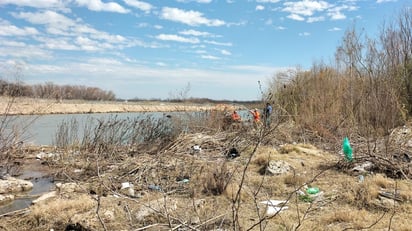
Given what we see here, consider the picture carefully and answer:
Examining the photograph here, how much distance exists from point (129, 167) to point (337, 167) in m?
4.42

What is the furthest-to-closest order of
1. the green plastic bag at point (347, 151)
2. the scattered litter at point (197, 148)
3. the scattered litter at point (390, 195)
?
the scattered litter at point (197, 148) → the green plastic bag at point (347, 151) → the scattered litter at point (390, 195)

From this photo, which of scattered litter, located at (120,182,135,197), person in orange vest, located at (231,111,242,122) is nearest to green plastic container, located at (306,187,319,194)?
scattered litter, located at (120,182,135,197)

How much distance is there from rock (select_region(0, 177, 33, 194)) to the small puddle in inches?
5.6

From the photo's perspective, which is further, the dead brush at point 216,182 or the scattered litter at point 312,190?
the dead brush at point 216,182

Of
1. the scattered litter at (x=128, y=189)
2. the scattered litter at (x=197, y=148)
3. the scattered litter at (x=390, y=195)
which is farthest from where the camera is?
the scattered litter at (x=197, y=148)

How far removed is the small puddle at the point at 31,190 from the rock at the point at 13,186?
14cm

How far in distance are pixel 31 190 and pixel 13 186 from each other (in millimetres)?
351

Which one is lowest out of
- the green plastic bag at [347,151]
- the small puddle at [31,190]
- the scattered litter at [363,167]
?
the small puddle at [31,190]

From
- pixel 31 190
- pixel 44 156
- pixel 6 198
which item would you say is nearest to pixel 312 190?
pixel 6 198

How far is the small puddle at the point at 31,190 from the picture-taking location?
21.5ft

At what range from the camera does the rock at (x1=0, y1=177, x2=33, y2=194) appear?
7.44 m

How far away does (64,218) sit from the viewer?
16.8 feet

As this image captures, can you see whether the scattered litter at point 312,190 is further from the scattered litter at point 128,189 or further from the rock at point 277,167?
the scattered litter at point 128,189

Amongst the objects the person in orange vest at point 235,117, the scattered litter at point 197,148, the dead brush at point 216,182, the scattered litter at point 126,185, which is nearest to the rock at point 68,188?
the scattered litter at point 126,185
